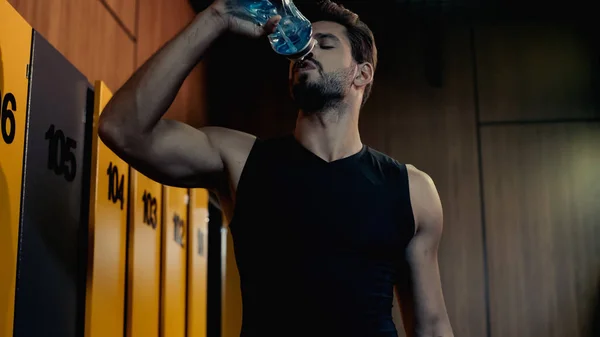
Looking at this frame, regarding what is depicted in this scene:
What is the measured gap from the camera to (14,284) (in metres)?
1.28

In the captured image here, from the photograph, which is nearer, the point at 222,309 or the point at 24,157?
the point at 24,157

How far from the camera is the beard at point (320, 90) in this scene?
4.41 feet

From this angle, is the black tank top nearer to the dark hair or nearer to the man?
the man

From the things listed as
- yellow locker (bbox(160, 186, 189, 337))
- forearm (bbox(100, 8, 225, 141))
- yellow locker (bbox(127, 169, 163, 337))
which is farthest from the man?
yellow locker (bbox(160, 186, 189, 337))

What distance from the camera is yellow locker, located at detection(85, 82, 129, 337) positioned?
1646 mm

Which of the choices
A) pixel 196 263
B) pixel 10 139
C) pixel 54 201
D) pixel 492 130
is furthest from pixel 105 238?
pixel 492 130

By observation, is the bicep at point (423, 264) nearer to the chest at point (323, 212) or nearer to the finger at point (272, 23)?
the chest at point (323, 212)

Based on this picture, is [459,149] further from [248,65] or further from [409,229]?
[409,229]

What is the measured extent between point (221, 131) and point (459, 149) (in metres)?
2.73

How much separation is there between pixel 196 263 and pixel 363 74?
4.91 ft

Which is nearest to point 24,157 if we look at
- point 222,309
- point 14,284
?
point 14,284

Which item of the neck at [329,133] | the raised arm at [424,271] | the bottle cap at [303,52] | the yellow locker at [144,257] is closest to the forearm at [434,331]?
the raised arm at [424,271]

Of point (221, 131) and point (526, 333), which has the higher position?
point (221, 131)

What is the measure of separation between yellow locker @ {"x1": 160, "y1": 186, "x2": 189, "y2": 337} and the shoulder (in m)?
1.11
